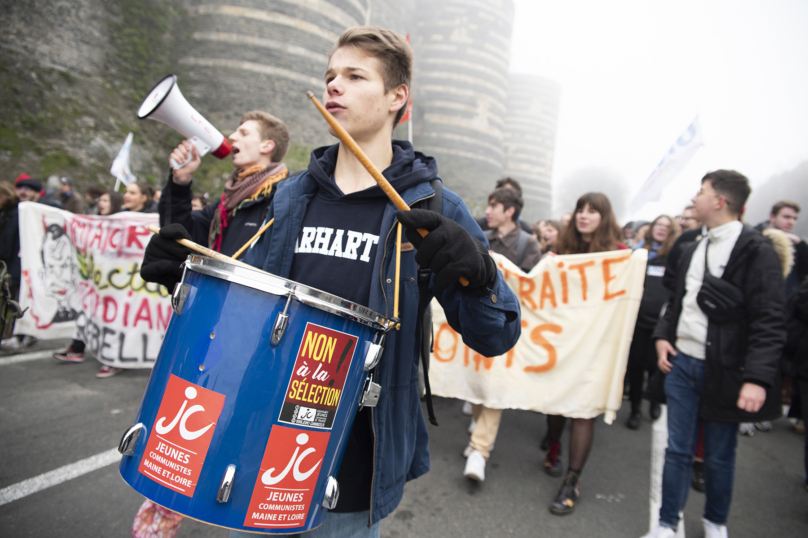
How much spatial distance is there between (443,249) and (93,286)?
16.5 feet

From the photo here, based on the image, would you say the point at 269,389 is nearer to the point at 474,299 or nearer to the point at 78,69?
the point at 474,299

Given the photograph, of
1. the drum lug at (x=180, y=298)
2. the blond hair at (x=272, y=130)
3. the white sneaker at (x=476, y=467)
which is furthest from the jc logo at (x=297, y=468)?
the white sneaker at (x=476, y=467)

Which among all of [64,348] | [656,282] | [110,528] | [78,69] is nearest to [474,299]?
[110,528]

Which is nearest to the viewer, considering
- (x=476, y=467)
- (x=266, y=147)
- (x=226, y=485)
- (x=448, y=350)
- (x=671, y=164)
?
(x=226, y=485)

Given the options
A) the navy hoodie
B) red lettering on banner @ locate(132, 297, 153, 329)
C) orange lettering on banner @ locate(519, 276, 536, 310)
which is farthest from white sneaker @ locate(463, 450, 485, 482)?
red lettering on banner @ locate(132, 297, 153, 329)

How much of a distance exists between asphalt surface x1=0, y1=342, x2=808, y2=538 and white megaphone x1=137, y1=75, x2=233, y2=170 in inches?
78.9

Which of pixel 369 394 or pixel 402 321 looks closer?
pixel 369 394

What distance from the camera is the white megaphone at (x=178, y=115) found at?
2.46 m

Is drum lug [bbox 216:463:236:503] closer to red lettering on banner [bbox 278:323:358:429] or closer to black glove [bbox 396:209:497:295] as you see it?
red lettering on banner [bbox 278:323:358:429]

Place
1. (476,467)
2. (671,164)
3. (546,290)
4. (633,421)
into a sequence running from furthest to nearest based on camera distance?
(671,164) → (633,421) → (546,290) → (476,467)

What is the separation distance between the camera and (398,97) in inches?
59.6

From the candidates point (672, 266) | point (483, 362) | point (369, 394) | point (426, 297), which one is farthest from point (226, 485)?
point (672, 266)

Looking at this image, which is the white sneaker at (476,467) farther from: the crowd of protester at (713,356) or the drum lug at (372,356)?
the drum lug at (372,356)

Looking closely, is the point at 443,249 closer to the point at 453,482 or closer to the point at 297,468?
the point at 297,468
